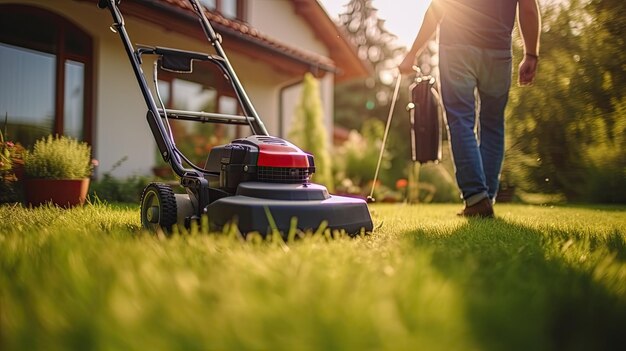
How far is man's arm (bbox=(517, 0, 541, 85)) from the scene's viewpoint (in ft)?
11.2

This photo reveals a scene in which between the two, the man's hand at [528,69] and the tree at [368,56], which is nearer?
the man's hand at [528,69]

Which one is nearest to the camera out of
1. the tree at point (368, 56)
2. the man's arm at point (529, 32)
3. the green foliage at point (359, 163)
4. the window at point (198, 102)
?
the man's arm at point (529, 32)

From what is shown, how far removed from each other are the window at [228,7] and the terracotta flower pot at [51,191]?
4921 mm

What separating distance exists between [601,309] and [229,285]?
2.70ft

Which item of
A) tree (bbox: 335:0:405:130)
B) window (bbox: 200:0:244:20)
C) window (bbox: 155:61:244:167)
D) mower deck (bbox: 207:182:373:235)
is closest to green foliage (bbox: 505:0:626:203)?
mower deck (bbox: 207:182:373:235)

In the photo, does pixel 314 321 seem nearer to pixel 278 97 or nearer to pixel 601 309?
pixel 601 309

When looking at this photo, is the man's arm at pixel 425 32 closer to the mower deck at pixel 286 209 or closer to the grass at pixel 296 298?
the mower deck at pixel 286 209

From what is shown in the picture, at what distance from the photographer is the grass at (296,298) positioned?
91 cm

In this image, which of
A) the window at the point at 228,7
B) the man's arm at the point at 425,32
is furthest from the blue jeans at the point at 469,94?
the window at the point at 228,7

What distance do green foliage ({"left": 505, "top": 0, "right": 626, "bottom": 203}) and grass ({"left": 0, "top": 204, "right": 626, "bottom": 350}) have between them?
199 centimetres

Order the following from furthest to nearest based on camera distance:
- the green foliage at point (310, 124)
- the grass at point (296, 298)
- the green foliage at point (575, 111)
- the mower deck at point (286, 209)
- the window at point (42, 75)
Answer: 1. the green foliage at point (310, 124)
2. the window at point (42, 75)
3. the green foliage at point (575, 111)
4. the mower deck at point (286, 209)
5. the grass at point (296, 298)

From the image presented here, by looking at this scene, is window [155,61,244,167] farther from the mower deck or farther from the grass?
the grass

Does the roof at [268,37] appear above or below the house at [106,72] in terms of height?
above

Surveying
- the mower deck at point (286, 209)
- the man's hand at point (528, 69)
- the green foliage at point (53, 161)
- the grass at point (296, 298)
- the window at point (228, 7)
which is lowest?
the grass at point (296, 298)
